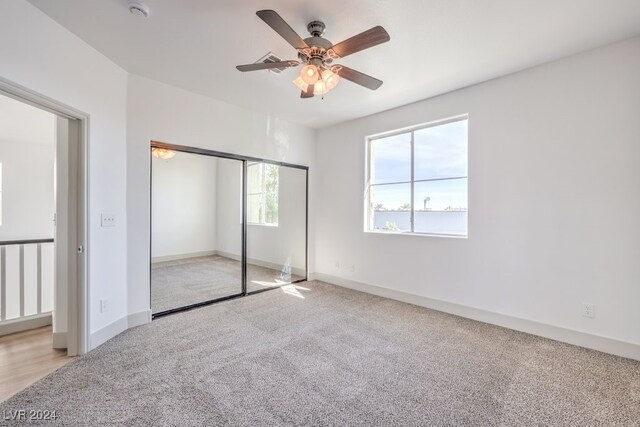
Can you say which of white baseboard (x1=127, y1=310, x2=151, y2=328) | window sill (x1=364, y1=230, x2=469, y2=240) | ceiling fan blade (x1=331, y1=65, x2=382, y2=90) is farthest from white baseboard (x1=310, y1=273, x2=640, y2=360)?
white baseboard (x1=127, y1=310, x2=151, y2=328)

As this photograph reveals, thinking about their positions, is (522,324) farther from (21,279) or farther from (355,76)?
(21,279)

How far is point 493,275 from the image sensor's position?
3193 millimetres

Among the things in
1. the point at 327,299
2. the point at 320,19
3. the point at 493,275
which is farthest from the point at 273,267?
the point at 320,19

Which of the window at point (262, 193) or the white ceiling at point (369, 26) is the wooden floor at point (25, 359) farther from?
the white ceiling at point (369, 26)

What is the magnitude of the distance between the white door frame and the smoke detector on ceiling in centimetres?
104

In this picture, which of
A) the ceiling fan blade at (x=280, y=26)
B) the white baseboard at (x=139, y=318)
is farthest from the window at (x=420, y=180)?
the white baseboard at (x=139, y=318)

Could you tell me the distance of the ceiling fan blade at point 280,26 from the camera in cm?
165

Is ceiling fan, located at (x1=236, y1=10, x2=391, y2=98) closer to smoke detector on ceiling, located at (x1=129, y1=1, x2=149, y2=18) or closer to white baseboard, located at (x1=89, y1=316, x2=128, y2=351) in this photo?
smoke detector on ceiling, located at (x1=129, y1=1, x2=149, y2=18)

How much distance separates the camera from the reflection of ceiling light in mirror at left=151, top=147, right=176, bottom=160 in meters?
3.35

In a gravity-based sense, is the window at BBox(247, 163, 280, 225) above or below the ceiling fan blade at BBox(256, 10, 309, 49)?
below

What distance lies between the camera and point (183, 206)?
4.02 meters

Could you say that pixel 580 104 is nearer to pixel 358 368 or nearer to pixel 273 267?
pixel 358 368

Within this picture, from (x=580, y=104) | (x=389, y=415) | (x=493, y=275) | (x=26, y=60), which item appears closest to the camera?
(x=389, y=415)

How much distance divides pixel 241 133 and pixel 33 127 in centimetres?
324
